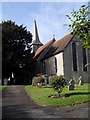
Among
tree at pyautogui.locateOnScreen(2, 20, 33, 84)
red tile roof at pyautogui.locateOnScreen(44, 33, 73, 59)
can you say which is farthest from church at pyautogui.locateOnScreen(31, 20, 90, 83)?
tree at pyautogui.locateOnScreen(2, 20, 33, 84)

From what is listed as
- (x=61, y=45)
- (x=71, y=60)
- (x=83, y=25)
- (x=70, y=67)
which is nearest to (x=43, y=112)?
(x=83, y=25)

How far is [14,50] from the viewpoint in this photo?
45656mm

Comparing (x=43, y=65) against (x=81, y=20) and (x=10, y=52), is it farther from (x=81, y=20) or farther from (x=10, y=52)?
(x=81, y=20)

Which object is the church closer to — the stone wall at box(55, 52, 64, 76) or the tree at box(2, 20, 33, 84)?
the stone wall at box(55, 52, 64, 76)

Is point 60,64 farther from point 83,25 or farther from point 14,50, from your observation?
point 83,25

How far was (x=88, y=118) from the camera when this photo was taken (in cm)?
862


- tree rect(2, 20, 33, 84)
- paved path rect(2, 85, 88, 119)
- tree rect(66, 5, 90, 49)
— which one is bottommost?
paved path rect(2, 85, 88, 119)

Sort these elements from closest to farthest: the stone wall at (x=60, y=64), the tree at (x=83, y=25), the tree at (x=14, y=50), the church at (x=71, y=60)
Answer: the tree at (x=83, y=25) → the church at (x=71, y=60) → the stone wall at (x=60, y=64) → the tree at (x=14, y=50)

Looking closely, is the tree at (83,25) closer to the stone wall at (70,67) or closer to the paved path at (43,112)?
the paved path at (43,112)

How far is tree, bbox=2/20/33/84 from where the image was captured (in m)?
43.2

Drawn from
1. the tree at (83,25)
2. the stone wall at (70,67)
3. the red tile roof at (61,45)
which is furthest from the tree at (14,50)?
the tree at (83,25)

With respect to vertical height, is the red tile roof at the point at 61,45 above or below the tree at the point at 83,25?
above

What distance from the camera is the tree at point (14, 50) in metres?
43.2

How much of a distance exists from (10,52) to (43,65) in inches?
398
